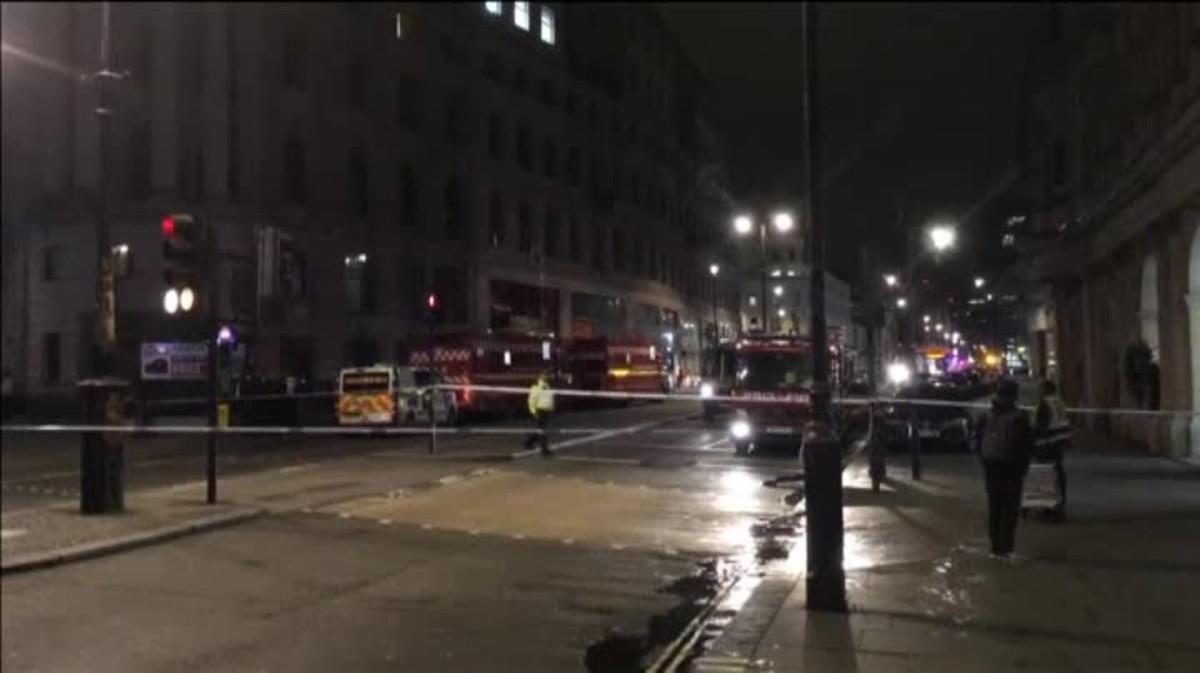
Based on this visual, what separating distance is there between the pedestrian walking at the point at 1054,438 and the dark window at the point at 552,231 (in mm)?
34324

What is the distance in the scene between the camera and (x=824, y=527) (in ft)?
28.5

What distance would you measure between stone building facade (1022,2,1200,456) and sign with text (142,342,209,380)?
20.7 metres

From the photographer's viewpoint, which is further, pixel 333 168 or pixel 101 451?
pixel 333 168

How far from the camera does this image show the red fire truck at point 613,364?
4256 cm

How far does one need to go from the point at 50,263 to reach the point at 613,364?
20.0 meters

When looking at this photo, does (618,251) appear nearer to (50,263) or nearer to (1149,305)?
(50,263)

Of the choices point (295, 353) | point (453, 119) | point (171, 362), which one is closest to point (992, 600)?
point (295, 353)

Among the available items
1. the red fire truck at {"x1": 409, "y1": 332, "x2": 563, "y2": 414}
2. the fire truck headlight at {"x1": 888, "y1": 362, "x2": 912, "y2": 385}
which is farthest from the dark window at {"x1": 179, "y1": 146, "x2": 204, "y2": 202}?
the fire truck headlight at {"x1": 888, "y1": 362, "x2": 912, "y2": 385}

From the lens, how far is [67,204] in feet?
133

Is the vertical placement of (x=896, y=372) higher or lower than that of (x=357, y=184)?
lower

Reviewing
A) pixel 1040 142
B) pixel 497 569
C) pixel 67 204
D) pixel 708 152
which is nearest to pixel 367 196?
pixel 67 204

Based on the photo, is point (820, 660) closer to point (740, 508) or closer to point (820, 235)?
point (820, 235)

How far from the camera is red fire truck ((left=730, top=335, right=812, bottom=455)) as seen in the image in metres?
24.5

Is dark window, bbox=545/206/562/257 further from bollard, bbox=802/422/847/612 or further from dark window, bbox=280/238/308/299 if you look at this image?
bollard, bbox=802/422/847/612
